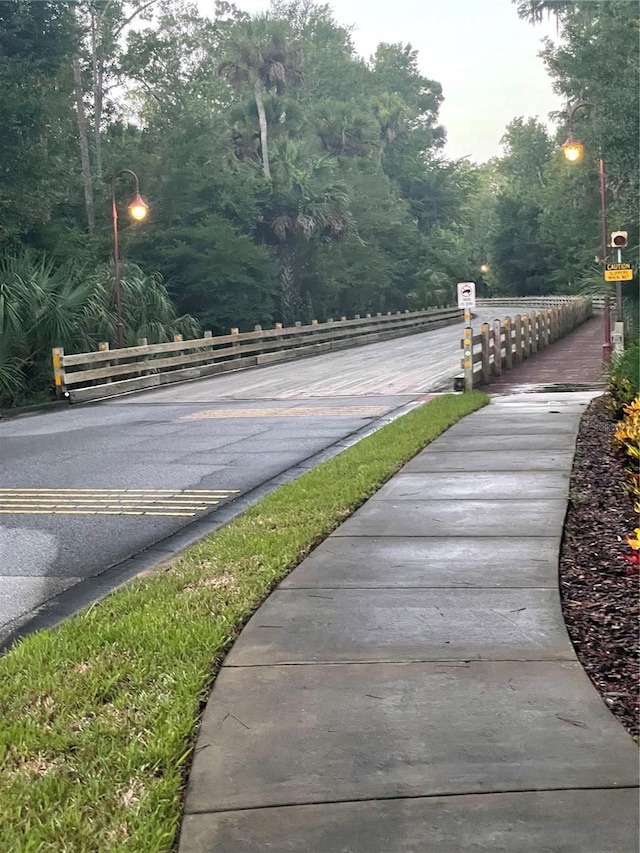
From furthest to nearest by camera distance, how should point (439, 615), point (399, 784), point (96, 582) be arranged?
point (96, 582)
point (439, 615)
point (399, 784)

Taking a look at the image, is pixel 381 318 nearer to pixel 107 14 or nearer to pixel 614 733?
pixel 107 14

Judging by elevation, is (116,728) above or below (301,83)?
below

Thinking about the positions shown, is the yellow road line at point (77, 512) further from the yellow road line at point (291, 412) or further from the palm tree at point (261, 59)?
the palm tree at point (261, 59)

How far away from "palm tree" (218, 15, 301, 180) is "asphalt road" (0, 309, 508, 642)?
30.7 metres

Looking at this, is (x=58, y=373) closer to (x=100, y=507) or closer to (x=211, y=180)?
(x=100, y=507)

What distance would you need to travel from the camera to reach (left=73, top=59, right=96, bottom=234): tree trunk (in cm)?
3612

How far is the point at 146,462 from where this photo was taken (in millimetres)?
11398

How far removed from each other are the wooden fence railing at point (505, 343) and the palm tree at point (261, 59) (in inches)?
851

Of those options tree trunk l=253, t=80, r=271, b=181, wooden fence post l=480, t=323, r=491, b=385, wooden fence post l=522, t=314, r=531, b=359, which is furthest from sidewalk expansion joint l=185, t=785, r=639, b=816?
tree trunk l=253, t=80, r=271, b=181

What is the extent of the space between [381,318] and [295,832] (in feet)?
127

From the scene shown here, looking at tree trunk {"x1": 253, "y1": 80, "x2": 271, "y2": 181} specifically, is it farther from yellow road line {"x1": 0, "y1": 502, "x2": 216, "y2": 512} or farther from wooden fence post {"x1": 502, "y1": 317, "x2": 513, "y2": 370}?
yellow road line {"x1": 0, "y1": 502, "x2": 216, "y2": 512}

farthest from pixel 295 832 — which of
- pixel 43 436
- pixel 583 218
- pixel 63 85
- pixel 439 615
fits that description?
pixel 583 218

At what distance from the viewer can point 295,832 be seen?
2.95 meters

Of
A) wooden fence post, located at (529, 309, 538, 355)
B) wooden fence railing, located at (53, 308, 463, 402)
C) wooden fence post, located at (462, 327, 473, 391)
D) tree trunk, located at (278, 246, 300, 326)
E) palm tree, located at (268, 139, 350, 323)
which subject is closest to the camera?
wooden fence post, located at (462, 327, 473, 391)
